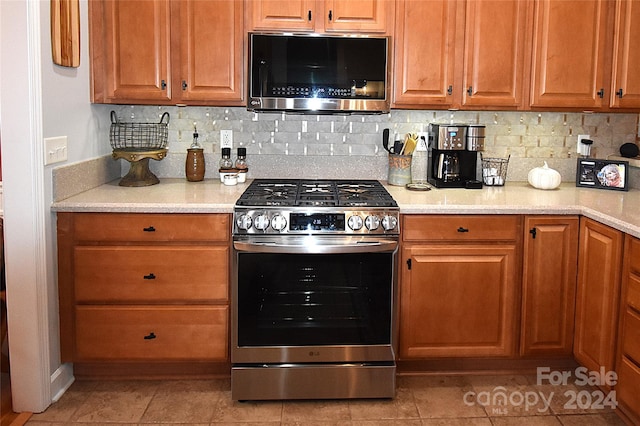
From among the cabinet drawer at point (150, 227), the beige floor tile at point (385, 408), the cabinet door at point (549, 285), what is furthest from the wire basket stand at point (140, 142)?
the cabinet door at point (549, 285)

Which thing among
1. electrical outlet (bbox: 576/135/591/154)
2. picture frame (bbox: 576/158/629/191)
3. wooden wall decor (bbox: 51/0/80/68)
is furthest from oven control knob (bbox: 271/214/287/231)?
electrical outlet (bbox: 576/135/591/154)

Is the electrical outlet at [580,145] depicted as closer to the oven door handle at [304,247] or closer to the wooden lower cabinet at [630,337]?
the wooden lower cabinet at [630,337]

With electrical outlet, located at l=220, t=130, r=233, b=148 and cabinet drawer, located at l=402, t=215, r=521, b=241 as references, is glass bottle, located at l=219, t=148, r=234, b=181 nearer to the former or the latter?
electrical outlet, located at l=220, t=130, r=233, b=148

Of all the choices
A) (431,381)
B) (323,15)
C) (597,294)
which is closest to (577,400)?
(597,294)

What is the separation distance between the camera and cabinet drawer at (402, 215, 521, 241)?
276 centimetres

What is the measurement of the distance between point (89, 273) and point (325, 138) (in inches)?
57.0

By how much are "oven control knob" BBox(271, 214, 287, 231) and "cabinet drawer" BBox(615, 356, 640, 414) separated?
1.46 metres

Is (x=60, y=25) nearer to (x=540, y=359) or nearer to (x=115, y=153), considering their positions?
(x=115, y=153)

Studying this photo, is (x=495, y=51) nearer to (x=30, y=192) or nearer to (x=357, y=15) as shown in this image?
(x=357, y=15)

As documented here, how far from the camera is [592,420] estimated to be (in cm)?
260

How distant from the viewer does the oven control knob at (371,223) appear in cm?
266

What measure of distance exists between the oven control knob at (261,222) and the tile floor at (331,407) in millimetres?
784

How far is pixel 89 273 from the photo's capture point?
8.92 feet

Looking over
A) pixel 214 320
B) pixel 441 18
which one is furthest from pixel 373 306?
pixel 441 18
